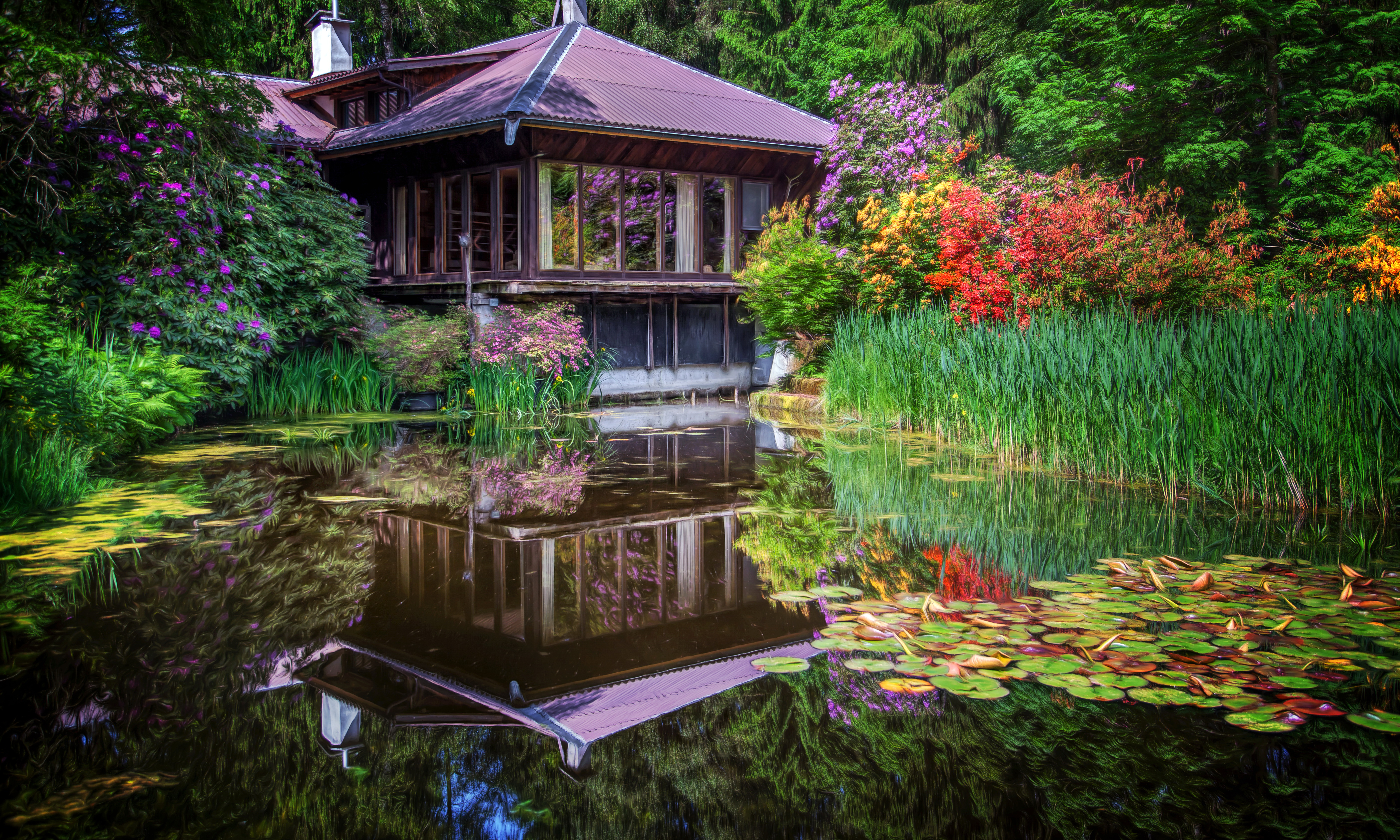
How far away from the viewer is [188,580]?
164 inches

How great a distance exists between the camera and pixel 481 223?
15.6 meters

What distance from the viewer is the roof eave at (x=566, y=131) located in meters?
13.0

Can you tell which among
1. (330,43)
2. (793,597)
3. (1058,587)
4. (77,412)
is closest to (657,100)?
(330,43)

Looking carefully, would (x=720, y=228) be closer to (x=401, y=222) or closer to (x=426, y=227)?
(x=426, y=227)

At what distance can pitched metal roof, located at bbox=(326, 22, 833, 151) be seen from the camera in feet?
44.2

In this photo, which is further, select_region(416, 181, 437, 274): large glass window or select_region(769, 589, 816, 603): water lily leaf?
select_region(416, 181, 437, 274): large glass window

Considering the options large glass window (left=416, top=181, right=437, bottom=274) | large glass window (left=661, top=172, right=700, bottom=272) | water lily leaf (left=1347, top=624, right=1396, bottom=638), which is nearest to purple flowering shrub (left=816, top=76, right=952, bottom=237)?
large glass window (left=661, top=172, right=700, bottom=272)

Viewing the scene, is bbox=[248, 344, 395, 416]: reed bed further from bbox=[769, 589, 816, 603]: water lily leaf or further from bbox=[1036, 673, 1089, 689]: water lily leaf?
bbox=[1036, 673, 1089, 689]: water lily leaf

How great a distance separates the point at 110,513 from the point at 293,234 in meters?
6.95

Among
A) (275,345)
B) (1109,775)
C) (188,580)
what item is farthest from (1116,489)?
(275,345)

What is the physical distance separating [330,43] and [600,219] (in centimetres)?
870

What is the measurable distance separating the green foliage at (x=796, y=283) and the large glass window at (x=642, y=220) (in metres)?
2.06

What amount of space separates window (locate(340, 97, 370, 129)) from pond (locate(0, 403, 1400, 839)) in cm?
1321

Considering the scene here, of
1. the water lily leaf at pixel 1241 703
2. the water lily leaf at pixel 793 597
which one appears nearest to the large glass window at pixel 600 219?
the water lily leaf at pixel 793 597
